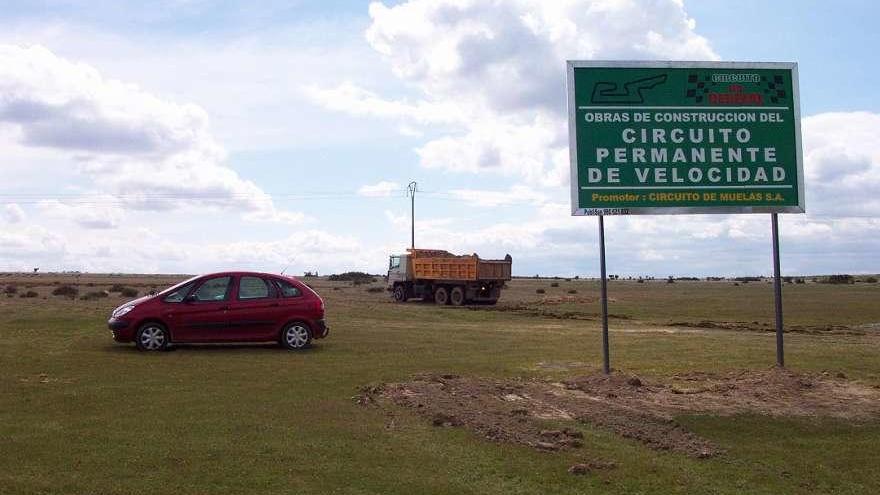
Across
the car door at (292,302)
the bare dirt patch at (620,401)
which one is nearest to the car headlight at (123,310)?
the car door at (292,302)

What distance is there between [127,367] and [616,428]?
825cm

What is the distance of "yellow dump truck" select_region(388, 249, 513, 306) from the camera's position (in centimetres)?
4062

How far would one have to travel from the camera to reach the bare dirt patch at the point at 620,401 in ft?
29.2

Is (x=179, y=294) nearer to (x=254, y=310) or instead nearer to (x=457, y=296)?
(x=254, y=310)

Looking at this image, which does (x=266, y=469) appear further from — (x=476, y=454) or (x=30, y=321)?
(x=30, y=321)

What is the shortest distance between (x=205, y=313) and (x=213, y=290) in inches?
19.9

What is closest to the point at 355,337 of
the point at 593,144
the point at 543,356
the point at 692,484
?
the point at 543,356

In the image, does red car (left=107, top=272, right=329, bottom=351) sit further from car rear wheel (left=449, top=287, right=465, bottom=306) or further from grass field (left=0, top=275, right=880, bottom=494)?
car rear wheel (left=449, top=287, right=465, bottom=306)

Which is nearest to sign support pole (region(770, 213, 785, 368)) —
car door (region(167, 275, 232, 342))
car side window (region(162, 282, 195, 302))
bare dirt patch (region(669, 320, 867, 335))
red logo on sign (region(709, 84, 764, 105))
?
red logo on sign (region(709, 84, 764, 105))

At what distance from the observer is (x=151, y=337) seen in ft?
52.6

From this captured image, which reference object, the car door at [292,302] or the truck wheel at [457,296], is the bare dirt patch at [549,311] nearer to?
the truck wheel at [457,296]

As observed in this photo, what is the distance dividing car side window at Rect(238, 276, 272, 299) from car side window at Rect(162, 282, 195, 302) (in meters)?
0.95

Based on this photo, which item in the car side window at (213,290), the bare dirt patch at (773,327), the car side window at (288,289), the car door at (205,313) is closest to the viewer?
the car door at (205,313)

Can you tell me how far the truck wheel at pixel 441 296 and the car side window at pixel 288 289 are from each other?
24.4 metres
